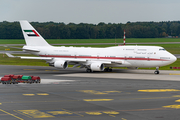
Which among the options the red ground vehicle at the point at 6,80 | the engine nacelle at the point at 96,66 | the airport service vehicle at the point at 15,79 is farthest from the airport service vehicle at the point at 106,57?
the red ground vehicle at the point at 6,80

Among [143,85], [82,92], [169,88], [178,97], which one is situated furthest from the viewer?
[143,85]

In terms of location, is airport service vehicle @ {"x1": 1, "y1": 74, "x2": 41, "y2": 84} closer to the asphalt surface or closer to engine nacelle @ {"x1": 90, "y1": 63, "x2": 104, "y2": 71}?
the asphalt surface

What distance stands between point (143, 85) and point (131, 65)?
576 inches

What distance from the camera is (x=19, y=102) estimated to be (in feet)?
88.1

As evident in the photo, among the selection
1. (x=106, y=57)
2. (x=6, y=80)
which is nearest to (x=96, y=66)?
(x=106, y=57)

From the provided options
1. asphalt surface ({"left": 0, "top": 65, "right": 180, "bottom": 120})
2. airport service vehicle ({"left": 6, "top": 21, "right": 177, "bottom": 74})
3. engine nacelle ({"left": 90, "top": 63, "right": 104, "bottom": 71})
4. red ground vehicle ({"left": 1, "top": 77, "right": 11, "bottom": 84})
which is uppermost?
airport service vehicle ({"left": 6, "top": 21, "right": 177, "bottom": 74})

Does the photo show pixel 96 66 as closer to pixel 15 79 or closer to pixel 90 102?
pixel 15 79

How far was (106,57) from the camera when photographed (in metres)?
53.8

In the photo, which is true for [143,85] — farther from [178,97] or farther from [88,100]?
[88,100]

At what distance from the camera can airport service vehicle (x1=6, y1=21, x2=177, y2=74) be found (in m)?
50.9

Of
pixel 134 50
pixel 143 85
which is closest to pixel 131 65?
pixel 134 50

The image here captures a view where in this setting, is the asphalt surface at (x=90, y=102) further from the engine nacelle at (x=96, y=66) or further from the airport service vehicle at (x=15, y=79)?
the engine nacelle at (x=96, y=66)

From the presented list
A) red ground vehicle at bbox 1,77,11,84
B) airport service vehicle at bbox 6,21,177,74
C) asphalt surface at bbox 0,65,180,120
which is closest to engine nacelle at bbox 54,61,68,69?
airport service vehicle at bbox 6,21,177,74

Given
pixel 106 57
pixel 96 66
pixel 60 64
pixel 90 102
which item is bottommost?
pixel 90 102
